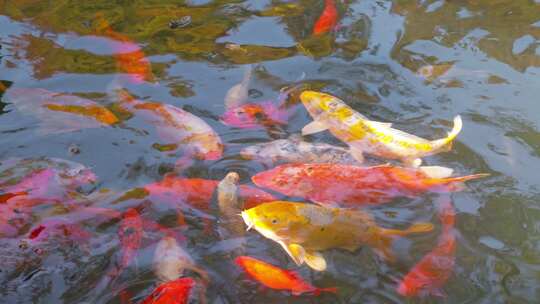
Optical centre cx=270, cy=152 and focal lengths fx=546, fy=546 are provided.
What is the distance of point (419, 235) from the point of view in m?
3.20

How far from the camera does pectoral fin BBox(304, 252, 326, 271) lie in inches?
115

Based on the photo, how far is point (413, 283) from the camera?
291 centimetres

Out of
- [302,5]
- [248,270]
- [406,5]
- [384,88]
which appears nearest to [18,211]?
[248,270]

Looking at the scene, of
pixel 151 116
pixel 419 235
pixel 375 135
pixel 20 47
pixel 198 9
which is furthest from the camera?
pixel 198 9

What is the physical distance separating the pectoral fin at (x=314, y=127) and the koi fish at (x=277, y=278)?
119 cm

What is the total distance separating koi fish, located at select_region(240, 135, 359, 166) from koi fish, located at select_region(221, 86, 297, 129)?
10.7 inches

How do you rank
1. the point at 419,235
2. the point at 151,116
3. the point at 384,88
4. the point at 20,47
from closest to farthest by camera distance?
the point at 419,235 < the point at 151,116 < the point at 384,88 < the point at 20,47

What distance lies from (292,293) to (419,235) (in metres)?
0.86

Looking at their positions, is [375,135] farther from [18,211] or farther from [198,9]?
[198,9]

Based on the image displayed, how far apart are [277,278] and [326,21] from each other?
311 cm

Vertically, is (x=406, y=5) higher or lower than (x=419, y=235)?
higher

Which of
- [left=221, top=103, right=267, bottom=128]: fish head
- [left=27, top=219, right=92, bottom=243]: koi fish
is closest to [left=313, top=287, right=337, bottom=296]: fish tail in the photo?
[left=27, top=219, right=92, bottom=243]: koi fish

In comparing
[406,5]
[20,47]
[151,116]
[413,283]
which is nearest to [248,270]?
[413,283]

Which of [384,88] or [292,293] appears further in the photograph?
[384,88]
